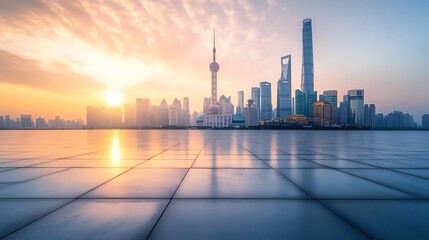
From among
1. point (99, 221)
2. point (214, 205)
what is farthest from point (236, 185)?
point (99, 221)

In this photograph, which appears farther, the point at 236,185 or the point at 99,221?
the point at 236,185

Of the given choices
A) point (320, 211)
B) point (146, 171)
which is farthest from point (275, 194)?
point (146, 171)

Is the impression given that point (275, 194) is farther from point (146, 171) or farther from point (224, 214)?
point (146, 171)

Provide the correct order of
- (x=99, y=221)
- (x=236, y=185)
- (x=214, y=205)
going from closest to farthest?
(x=99, y=221) < (x=214, y=205) < (x=236, y=185)

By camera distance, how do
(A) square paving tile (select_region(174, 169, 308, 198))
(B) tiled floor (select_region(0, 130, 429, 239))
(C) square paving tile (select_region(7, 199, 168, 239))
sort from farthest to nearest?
1. (A) square paving tile (select_region(174, 169, 308, 198))
2. (B) tiled floor (select_region(0, 130, 429, 239))
3. (C) square paving tile (select_region(7, 199, 168, 239))

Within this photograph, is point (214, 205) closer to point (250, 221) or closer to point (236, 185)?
point (250, 221)

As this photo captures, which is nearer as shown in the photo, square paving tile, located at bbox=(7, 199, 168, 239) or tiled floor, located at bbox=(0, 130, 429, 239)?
square paving tile, located at bbox=(7, 199, 168, 239)

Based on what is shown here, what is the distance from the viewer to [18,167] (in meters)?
8.31

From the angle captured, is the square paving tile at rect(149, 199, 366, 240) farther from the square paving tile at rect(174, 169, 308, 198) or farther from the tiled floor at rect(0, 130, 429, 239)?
the square paving tile at rect(174, 169, 308, 198)

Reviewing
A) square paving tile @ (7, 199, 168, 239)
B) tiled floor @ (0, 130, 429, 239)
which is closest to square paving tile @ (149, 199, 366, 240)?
tiled floor @ (0, 130, 429, 239)

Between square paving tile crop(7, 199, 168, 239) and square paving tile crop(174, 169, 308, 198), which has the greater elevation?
square paving tile crop(7, 199, 168, 239)

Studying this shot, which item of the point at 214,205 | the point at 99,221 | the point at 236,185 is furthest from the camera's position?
the point at 236,185

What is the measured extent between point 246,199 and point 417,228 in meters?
2.85

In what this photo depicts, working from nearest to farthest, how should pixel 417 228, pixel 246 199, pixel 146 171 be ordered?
pixel 417 228 → pixel 246 199 → pixel 146 171
